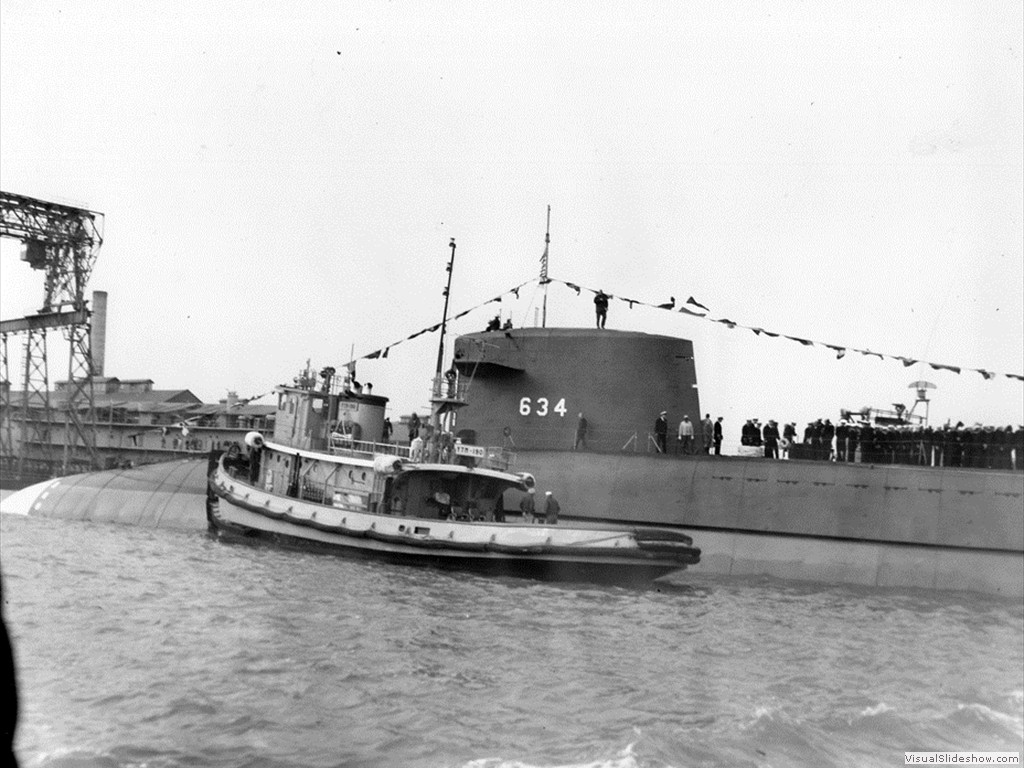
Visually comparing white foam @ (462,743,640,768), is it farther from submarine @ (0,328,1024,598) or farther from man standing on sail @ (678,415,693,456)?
man standing on sail @ (678,415,693,456)

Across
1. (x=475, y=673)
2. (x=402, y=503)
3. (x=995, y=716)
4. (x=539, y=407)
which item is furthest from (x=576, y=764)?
(x=539, y=407)

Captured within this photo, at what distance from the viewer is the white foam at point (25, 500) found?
102 ft

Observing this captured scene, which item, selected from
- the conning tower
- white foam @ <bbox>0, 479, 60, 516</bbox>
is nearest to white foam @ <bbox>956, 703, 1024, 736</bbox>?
the conning tower

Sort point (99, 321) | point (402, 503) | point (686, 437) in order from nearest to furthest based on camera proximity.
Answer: point (402, 503), point (686, 437), point (99, 321)

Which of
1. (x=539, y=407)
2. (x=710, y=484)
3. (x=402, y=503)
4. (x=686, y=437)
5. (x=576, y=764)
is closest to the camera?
(x=576, y=764)

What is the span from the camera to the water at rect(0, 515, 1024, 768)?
738cm

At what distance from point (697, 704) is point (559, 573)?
9.55 metres

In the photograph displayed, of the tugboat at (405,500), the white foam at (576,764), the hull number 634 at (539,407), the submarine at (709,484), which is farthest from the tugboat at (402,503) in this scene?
the white foam at (576,764)

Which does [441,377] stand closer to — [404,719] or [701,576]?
[701,576]

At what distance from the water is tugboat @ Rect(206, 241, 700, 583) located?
142 cm

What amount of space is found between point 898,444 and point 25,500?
2453 centimetres

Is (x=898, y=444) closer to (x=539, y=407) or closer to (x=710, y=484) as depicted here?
(x=710, y=484)

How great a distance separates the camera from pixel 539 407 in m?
23.7

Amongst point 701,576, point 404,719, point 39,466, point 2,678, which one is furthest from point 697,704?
point 39,466
